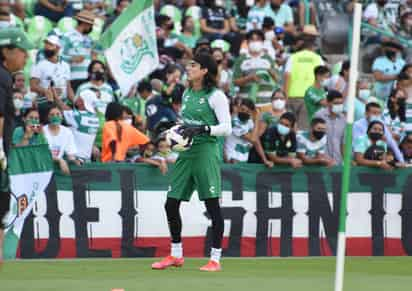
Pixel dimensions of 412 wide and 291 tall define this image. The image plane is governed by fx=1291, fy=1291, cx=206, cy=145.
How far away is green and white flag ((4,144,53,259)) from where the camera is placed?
1606 centimetres

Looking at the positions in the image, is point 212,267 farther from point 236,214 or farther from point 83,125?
point 83,125

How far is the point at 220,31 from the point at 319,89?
3.57 metres

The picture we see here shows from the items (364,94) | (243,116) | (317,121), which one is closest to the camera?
(243,116)

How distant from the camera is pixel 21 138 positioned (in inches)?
671

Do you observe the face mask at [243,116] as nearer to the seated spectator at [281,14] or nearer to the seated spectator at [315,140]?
the seated spectator at [315,140]

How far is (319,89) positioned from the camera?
2142 centimetres

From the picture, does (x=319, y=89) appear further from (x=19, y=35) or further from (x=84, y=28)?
(x=19, y=35)

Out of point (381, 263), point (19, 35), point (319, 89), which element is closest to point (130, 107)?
point (319, 89)

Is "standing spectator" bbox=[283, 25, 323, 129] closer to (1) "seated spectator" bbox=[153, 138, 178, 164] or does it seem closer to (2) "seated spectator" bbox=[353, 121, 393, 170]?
(2) "seated spectator" bbox=[353, 121, 393, 170]

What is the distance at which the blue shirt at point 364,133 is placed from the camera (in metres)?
19.0

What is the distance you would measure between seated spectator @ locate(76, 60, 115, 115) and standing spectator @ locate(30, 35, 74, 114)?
0.29m

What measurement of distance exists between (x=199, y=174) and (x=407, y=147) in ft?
19.3

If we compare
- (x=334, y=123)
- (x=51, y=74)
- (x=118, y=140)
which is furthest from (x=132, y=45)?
(x=334, y=123)

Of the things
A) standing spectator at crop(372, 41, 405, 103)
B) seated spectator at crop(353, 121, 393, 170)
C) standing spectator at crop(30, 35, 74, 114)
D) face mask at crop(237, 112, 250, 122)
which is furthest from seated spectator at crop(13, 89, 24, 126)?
standing spectator at crop(372, 41, 405, 103)
